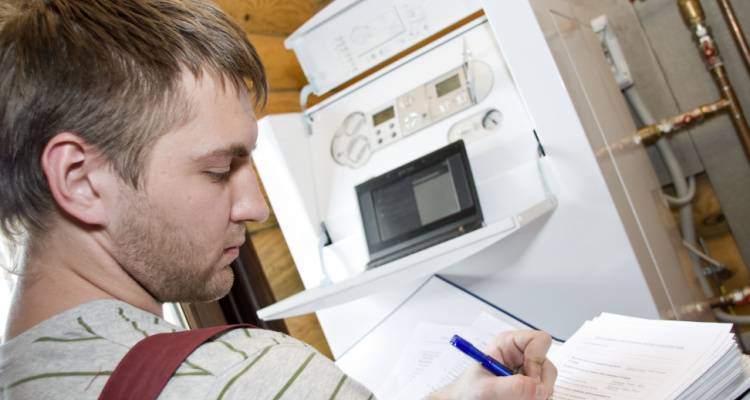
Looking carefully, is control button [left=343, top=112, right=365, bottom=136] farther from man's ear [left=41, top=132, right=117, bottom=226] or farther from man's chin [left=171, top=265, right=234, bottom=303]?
man's ear [left=41, top=132, right=117, bottom=226]

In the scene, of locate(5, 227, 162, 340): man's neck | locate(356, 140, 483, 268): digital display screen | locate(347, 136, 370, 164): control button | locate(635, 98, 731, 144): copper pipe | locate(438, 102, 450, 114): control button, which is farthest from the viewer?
locate(635, 98, 731, 144): copper pipe

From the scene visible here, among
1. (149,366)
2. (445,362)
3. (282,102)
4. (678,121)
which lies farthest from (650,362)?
(282,102)

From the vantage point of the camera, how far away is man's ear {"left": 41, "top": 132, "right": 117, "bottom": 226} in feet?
2.14

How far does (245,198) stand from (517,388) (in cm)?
37

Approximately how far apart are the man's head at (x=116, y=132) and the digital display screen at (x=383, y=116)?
93cm

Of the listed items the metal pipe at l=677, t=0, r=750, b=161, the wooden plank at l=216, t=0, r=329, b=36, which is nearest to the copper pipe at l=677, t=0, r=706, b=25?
the metal pipe at l=677, t=0, r=750, b=161

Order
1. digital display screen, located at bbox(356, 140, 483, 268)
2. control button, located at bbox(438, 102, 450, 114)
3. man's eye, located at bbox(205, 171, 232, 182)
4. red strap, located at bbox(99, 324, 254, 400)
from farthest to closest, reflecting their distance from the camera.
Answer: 1. control button, located at bbox(438, 102, 450, 114)
2. digital display screen, located at bbox(356, 140, 483, 268)
3. man's eye, located at bbox(205, 171, 232, 182)
4. red strap, located at bbox(99, 324, 254, 400)

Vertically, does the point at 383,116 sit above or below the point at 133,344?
above

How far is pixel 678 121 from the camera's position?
187 centimetres

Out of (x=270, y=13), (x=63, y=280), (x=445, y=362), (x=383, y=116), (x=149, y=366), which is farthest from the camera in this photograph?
(x=270, y=13)

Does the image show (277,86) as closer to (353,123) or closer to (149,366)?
(353,123)

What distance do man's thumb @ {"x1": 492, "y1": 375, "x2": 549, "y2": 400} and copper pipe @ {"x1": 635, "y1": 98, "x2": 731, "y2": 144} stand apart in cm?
130

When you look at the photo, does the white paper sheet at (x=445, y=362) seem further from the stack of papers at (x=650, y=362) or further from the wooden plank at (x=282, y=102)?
the wooden plank at (x=282, y=102)

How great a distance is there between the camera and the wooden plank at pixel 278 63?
6.75 ft
